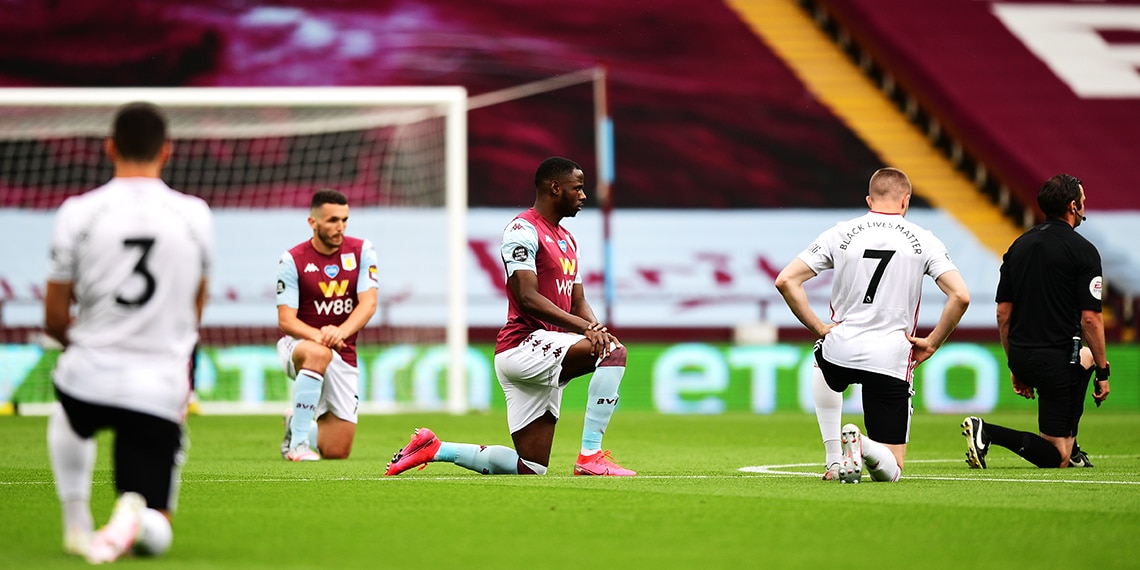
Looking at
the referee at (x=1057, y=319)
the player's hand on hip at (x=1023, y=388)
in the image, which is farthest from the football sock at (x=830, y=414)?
the player's hand on hip at (x=1023, y=388)

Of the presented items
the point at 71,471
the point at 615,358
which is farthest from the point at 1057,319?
the point at 71,471

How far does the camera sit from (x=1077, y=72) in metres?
26.7

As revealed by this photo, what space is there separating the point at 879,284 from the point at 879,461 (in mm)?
870

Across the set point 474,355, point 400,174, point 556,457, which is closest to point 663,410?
point 474,355

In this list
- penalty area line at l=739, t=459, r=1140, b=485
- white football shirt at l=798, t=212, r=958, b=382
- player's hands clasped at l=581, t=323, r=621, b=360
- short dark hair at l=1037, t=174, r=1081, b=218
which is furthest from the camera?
short dark hair at l=1037, t=174, r=1081, b=218

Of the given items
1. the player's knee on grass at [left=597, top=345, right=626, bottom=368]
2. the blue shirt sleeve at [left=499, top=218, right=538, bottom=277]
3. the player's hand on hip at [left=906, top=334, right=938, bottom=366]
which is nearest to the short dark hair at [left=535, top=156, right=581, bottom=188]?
the blue shirt sleeve at [left=499, top=218, right=538, bottom=277]

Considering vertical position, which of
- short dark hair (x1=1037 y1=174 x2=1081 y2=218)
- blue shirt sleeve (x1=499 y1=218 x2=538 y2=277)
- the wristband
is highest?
short dark hair (x1=1037 y1=174 x2=1081 y2=218)

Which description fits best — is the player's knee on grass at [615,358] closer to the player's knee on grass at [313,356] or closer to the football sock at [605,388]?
the football sock at [605,388]

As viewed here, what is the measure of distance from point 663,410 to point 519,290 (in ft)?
33.0

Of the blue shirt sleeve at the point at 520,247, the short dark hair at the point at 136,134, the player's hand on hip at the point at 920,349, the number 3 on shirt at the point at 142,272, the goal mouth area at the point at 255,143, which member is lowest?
the player's hand on hip at the point at 920,349

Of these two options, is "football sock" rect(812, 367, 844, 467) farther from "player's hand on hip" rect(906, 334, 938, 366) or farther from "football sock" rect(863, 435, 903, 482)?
"player's hand on hip" rect(906, 334, 938, 366)

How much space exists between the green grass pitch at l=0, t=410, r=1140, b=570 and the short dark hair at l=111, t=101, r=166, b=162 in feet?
4.39

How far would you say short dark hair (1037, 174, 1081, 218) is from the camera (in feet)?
31.6

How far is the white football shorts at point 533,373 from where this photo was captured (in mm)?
8359
